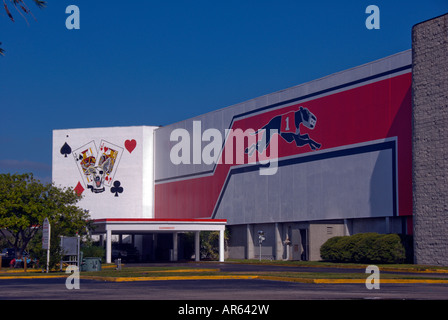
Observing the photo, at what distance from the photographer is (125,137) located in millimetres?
85688

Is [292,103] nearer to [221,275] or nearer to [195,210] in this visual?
[195,210]

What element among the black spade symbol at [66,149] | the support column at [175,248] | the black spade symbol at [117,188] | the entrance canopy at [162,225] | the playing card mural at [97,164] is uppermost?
the black spade symbol at [66,149]

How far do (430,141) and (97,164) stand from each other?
51.4 metres

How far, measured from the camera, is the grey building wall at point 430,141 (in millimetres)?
42406

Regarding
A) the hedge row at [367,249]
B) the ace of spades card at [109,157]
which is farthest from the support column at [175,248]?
the hedge row at [367,249]

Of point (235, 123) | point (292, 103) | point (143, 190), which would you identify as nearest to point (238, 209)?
point (235, 123)

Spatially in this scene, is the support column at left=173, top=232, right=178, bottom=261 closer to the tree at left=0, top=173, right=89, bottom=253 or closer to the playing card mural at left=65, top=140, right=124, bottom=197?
the tree at left=0, top=173, right=89, bottom=253

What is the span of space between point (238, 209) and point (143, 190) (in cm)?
2026

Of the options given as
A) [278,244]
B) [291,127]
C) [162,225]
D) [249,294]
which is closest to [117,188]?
[162,225]

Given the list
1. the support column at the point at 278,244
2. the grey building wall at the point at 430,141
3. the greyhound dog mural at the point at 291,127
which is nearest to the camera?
the grey building wall at the point at 430,141

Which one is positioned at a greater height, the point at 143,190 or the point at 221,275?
the point at 143,190

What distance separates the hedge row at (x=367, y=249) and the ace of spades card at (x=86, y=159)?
43191 millimetres

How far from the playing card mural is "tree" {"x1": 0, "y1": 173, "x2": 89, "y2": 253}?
1048 inches

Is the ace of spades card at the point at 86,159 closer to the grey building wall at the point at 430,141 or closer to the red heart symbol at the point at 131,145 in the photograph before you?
the red heart symbol at the point at 131,145
